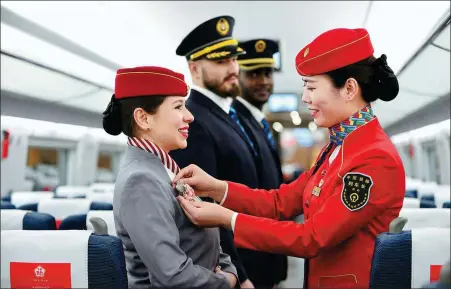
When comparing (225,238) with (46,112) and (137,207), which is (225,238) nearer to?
(137,207)

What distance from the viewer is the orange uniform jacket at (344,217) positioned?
1.69 m

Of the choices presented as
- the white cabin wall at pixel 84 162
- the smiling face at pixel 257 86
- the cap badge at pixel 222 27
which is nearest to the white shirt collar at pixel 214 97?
the cap badge at pixel 222 27

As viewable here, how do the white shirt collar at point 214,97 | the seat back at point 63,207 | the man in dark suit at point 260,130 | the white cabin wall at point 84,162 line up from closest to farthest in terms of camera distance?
the white shirt collar at point 214,97 → the man in dark suit at point 260,130 → the seat back at point 63,207 → the white cabin wall at point 84,162

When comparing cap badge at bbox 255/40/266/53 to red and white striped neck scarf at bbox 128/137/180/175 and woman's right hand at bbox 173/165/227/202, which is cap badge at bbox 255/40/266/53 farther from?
red and white striped neck scarf at bbox 128/137/180/175

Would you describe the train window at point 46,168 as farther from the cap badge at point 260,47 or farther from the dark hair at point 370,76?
the dark hair at point 370,76

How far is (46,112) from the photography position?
9352 mm

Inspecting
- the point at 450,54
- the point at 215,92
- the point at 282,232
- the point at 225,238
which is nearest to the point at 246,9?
the point at 450,54

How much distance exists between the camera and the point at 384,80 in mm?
1753

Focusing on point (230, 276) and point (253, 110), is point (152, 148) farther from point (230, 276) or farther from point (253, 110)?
point (253, 110)

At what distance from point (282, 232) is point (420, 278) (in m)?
0.65

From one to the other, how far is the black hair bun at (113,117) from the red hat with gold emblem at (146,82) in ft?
0.16

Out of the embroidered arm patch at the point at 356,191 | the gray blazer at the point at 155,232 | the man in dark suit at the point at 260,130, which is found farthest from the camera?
the man in dark suit at the point at 260,130

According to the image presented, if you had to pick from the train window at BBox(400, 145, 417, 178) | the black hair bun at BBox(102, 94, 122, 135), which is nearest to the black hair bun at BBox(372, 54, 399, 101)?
the black hair bun at BBox(102, 94, 122, 135)

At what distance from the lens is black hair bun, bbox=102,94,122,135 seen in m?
1.79
